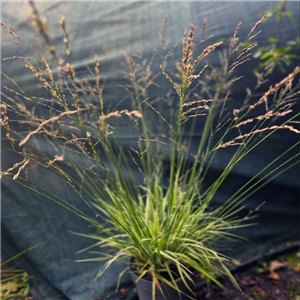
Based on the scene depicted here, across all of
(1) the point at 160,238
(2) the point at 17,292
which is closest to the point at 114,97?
(1) the point at 160,238

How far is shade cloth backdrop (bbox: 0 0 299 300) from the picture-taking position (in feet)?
5.51

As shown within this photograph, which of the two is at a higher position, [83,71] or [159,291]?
[83,71]

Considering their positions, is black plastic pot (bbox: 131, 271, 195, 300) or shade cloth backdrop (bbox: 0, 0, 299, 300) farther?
shade cloth backdrop (bbox: 0, 0, 299, 300)

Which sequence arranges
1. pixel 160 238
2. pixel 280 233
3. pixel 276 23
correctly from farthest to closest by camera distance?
pixel 280 233 < pixel 276 23 < pixel 160 238

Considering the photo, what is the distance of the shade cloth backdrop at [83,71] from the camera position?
1681 mm

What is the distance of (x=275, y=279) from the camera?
184cm

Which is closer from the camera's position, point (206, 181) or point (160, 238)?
point (160, 238)

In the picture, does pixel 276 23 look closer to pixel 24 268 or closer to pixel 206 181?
pixel 206 181

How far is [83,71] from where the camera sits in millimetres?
1797

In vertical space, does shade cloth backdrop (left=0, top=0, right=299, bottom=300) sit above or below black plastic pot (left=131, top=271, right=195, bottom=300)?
above

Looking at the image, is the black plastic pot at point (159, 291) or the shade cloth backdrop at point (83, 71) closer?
the black plastic pot at point (159, 291)

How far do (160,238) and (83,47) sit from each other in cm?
112

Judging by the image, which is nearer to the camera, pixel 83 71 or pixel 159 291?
pixel 159 291

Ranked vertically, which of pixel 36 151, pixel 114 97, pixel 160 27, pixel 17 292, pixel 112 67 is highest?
pixel 160 27
